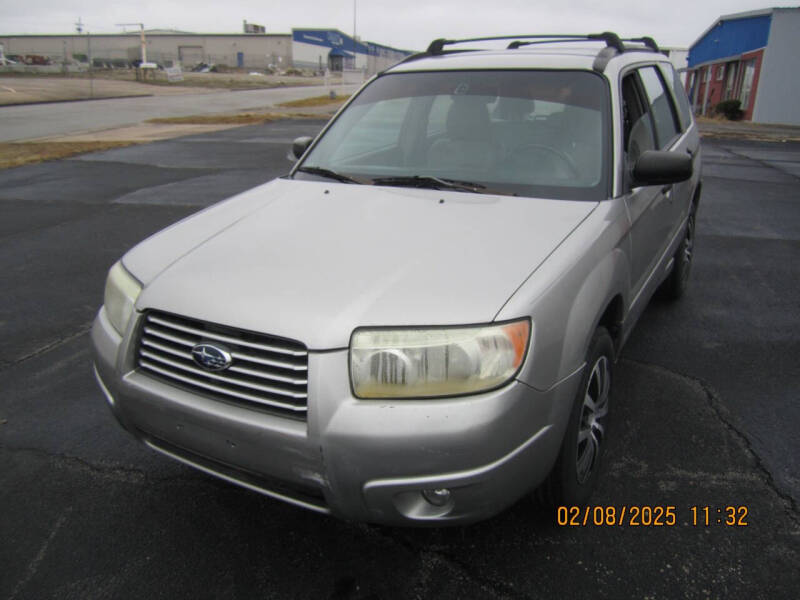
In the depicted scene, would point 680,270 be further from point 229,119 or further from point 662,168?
point 229,119

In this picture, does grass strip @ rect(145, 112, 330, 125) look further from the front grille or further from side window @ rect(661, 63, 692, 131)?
the front grille

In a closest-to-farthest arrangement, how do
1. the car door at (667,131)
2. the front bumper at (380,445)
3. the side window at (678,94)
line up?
the front bumper at (380,445) < the car door at (667,131) < the side window at (678,94)

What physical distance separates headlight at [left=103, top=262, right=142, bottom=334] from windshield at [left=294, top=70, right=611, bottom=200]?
117 centimetres

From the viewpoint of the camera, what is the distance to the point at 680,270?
187 inches

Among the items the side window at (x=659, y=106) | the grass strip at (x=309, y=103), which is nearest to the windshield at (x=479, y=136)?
the side window at (x=659, y=106)

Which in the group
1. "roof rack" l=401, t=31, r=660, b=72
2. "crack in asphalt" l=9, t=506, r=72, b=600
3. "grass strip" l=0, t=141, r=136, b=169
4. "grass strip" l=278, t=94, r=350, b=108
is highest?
"roof rack" l=401, t=31, r=660, b=72

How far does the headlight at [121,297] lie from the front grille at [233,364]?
0.16m

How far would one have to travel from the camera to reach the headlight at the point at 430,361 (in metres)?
1.92

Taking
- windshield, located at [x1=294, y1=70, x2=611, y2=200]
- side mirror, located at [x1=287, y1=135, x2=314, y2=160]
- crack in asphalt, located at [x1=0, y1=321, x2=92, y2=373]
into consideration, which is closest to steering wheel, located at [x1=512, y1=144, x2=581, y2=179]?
windshield, located at [x1=294, y1=70, x2=611, y2=200]

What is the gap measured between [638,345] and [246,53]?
120m

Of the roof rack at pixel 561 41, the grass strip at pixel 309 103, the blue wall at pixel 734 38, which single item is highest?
the blue wall at pixel 734 38

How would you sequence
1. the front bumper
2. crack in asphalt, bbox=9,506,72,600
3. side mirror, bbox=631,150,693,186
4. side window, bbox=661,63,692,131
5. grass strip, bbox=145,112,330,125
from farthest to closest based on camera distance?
grass strip, bbox=145,112,330,125
side window, bbox=661,63,692,131
side mirror, bbox=631,150,693,186
crack in asphalt, bbox=9,506,72,600
the front bumper

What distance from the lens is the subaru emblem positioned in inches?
80.4
